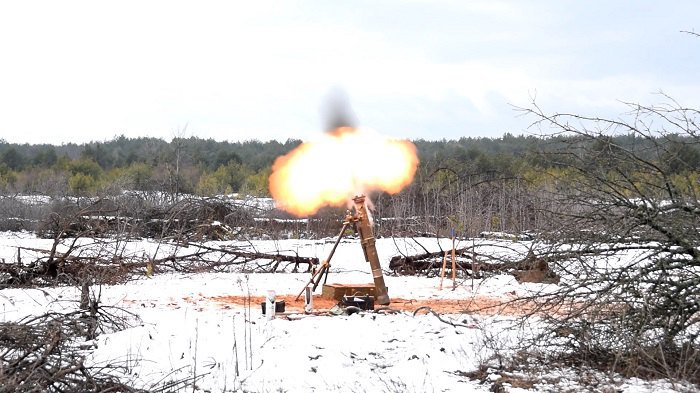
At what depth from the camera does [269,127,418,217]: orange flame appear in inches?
458

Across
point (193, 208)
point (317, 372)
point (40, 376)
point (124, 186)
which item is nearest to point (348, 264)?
point (193, 208)

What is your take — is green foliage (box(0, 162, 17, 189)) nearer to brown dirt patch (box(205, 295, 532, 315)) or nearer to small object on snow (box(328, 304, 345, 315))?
brown dirt patch (box(205, 295, 532, 315))

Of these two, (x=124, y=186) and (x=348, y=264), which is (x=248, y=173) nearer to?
(x=124, y=186)

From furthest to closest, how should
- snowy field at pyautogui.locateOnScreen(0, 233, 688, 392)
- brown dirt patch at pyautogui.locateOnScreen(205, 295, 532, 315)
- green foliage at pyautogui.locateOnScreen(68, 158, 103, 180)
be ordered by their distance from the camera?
green foliage at pyautogui.locateOnScreen(68, 158, 103, 180)
brown dirt patch at pyautogui.locateOnScreen(205, 295, 532, 315)
snowy field at pyautogui.locateOnScreen(0, 233, 688, 392)

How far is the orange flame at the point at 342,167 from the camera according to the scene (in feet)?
38.1

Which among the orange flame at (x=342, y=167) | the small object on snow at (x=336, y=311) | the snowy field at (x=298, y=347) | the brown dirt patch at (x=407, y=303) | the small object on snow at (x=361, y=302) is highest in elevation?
the orange flame at (x=342, y=167)

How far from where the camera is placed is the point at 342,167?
1162 cm

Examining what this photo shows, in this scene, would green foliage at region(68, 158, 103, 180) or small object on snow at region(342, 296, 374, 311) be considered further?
green foliage at region(68, 158, 103, 180)

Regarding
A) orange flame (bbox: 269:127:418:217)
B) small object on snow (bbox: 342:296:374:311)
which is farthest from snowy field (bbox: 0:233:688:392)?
orange flame (bbox: 269:127:418:217)

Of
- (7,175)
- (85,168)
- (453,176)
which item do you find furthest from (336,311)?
(85,168)

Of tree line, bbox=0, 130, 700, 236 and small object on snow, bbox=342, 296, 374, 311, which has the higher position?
tree line, bbox=0, 130, 700, 236

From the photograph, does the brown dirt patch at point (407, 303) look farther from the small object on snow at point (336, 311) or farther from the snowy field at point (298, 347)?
the small object on snow at point (336, 311)

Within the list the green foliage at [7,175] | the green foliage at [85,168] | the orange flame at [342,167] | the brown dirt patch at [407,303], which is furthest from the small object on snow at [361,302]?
the green foliage at [85,168]

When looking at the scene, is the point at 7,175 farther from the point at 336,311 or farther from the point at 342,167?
the point at 336,311
